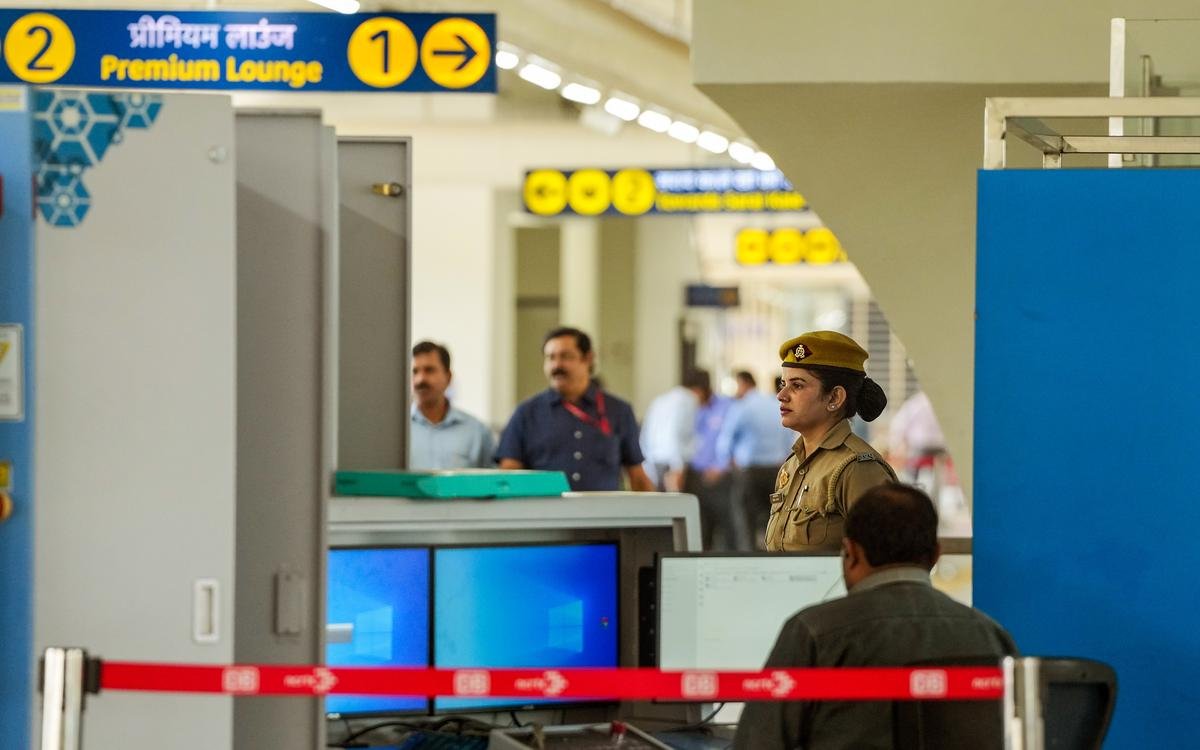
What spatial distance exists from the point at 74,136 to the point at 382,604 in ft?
4.01

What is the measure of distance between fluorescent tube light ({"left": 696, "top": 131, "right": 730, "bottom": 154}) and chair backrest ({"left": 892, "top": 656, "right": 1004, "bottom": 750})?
9.65 metres

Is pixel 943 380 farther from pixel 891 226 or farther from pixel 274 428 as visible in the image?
pixel 274 428

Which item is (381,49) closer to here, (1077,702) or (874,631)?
(874,631)

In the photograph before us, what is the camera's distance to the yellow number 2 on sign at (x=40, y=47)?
6.63 metres

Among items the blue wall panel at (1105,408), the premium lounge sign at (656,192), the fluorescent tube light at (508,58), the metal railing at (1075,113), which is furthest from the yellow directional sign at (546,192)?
the blue wall panel at (1105,408)

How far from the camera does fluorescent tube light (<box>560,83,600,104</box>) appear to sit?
10515 millimetres

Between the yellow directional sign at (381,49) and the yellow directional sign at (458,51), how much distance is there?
0.22 feet

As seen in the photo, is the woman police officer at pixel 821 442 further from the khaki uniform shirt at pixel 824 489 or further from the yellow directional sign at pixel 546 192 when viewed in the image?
the yellow directional sign at pixel 546 192

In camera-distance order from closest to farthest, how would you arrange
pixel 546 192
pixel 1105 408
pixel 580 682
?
pixel 580 682
pixel 1105 408
pixel 546 192

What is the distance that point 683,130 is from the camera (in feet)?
39.6

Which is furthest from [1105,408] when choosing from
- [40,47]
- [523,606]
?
[40,47]

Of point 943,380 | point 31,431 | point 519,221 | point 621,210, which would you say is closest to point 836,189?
point 943,380

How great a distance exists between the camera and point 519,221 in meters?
20.0

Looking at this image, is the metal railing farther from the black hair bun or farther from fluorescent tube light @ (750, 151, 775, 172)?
fluorescent tube light @ (750, 151, 775, 172)
